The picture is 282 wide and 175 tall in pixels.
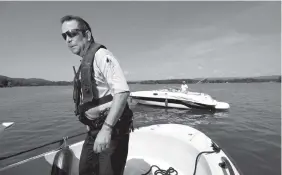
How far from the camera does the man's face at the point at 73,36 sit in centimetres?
194

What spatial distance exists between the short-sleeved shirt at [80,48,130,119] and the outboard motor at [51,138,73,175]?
1.98m

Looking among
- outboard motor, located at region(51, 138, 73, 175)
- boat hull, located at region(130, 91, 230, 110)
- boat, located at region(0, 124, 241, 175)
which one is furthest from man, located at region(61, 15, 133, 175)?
boat hull, located at region(130, 91, 230, 110)

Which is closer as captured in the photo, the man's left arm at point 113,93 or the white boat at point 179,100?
the man's left arm at point 113,93

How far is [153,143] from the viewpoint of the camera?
15.4ft

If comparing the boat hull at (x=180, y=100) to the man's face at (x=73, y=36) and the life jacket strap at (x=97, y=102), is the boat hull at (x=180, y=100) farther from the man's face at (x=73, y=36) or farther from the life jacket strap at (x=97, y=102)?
the man's face at (x=73, y=36)

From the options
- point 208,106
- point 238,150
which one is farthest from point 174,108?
point 238,150

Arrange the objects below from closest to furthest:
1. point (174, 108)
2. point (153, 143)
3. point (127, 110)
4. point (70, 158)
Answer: point (127, 110) → point (70, 158) → point (153, 143) → point (174, 108)

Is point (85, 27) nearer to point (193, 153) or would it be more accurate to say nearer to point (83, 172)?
point (83, 172)

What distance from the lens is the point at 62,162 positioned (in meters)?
3.21

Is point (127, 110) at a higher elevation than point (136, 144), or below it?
higher

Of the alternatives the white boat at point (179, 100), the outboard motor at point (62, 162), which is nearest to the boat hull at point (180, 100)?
the white boat at point (179, 100)

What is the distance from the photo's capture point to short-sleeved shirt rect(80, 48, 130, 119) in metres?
1.73

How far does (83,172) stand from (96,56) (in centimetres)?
170

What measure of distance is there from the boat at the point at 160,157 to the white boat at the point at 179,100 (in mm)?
11676
